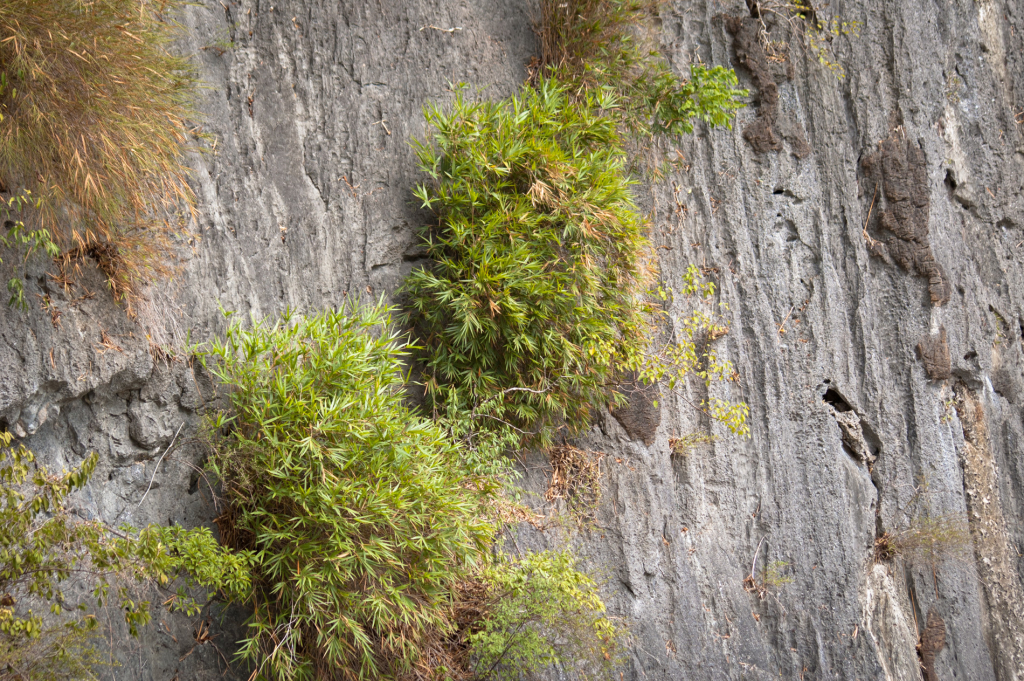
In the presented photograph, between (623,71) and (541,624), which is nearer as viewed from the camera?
(541,624)

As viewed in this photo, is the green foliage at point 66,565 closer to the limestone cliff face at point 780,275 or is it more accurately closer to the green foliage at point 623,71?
the limestone cliff face at point 780,275

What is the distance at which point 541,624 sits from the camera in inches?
144

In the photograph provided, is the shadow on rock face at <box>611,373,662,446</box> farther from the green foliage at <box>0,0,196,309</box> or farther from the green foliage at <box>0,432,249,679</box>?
the green foliage at <box>0,0,196,309</box>

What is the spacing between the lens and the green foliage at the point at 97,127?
2750 mm

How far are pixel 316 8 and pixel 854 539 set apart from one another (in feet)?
16.7

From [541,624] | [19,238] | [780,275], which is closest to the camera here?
[19,238]

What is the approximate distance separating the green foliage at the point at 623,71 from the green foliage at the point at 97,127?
236 centimetres

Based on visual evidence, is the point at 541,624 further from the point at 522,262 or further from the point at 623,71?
the point at 623,71

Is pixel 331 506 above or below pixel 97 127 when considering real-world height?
below

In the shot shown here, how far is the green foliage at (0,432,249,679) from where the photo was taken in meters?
2.51

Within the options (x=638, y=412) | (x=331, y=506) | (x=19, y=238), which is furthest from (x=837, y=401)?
(x=19, y=238)

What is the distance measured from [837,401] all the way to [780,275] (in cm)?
106

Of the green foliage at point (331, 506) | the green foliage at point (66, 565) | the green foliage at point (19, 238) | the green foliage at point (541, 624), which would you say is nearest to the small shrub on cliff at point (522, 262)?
the green foliage at point (331, 506)

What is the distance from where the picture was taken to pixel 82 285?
3096 millimetres
